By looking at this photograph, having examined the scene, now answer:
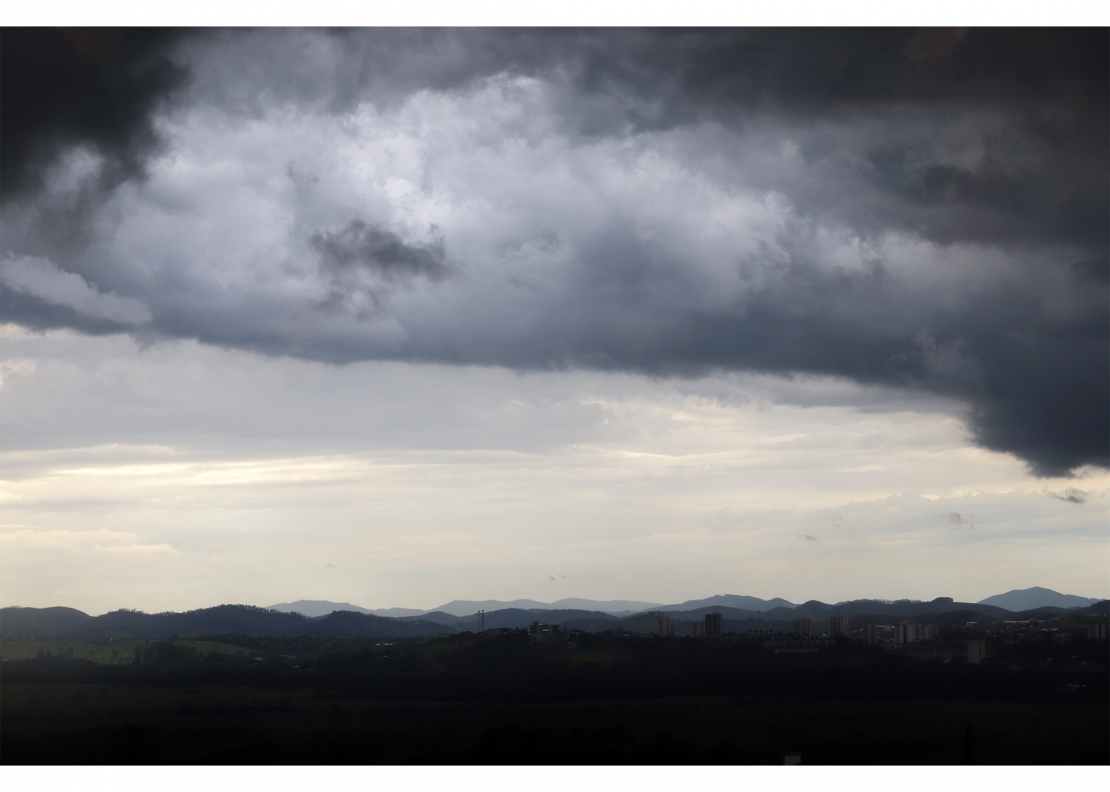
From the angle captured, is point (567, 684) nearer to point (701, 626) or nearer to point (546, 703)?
point (546, 703)

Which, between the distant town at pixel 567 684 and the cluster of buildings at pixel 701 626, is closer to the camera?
the distant town at pixel 567 684

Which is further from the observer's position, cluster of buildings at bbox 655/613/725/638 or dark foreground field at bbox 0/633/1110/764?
cluster of buildings at bbox 655/613/725/638

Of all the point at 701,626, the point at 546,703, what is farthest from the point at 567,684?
the point at 701,626

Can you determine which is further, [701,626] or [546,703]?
[701,626]

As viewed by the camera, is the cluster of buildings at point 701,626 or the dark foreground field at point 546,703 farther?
the cluster of buildings at point 701,626

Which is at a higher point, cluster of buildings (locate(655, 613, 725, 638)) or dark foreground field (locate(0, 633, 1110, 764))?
cluster of buildings (locate(655, 613, 725, 638))

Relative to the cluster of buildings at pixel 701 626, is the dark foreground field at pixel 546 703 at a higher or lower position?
lower

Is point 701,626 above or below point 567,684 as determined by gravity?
above

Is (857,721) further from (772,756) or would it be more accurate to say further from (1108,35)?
(1108,35)

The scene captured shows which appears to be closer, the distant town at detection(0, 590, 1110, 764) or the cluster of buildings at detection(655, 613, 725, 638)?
the distant town at detection(0, 590, 1110, 764)
